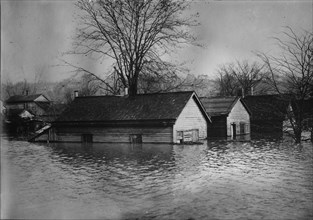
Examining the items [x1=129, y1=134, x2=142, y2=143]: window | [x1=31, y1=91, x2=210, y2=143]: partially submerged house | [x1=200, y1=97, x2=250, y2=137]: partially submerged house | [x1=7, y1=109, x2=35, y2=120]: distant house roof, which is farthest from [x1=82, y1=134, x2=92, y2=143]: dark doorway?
[x1=7, y1=109, x2=35, y2=120]: distant house roof

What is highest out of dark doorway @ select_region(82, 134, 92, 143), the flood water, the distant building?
the distant building

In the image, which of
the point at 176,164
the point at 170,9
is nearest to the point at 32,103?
the point at 170,9

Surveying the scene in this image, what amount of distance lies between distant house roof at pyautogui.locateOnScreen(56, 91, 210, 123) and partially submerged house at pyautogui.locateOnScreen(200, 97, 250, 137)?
6037 mm

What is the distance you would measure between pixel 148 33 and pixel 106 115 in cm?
1045

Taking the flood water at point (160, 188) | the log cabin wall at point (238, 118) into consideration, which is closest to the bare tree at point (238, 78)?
the log cabin wall at point (238, 118)

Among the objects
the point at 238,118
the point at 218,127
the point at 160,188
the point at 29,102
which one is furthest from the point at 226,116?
the point at 29,102

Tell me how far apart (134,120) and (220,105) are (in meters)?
13.6

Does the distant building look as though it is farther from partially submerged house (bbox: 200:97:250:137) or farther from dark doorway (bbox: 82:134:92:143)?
dark doorway (bbox: 82:134:92:143)

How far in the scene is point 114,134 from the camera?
29.5 m

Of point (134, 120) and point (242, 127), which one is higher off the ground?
point (134, 120)

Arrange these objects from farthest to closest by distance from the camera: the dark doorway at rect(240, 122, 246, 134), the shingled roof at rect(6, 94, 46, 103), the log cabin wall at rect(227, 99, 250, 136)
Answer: the shingled roof at rect(6, 94, 46, 103)
the dark doorway at rect(240, 122, 246, 134)
the log cabin wall at rect(227, 99, 250, 136)

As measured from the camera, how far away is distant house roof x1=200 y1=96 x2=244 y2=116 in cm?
3759

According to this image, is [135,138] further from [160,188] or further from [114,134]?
[160,188]

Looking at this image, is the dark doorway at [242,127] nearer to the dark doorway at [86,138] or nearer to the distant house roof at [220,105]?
the distant house roof at [220,105]
